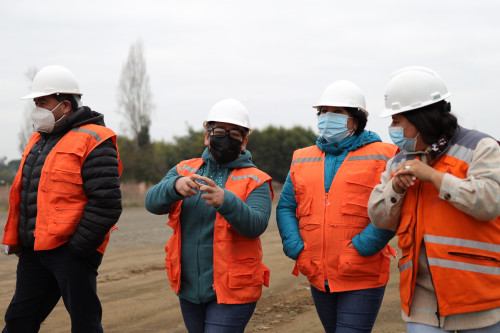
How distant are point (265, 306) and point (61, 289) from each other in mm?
3743

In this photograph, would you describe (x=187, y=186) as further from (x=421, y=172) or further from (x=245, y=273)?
(x=421, y=172)

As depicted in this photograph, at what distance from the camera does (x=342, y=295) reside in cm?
404

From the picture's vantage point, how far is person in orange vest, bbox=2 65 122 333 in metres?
4.45

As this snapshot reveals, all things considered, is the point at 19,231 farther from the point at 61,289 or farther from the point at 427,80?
the point at 427,80

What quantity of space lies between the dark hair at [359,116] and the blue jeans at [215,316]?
1.45 metres

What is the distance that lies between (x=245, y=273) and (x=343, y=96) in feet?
4.64

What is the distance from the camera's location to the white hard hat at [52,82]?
4.75 m

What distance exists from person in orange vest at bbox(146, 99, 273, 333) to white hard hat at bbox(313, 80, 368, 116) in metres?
0.60

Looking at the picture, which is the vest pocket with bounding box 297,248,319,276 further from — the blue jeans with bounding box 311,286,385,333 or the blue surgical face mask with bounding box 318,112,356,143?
the blue surgical face mask with bounding box 318,112,356,143

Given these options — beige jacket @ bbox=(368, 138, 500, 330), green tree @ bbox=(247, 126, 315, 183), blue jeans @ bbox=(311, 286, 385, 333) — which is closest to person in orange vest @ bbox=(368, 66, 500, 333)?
beige jacket @ bbox=(368, 138, 500, 330)

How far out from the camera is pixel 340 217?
4039mm

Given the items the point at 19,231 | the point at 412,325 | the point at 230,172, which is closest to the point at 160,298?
the point at 19,231

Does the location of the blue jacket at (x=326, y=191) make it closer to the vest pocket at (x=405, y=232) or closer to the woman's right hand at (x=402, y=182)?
the vest pocket at (x=405, y=232)

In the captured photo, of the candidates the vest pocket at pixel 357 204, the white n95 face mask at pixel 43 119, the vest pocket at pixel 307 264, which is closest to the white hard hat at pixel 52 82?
the white n95 face mask at pixel 43 119
